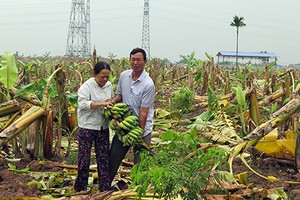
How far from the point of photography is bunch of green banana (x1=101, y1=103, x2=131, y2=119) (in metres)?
3.54

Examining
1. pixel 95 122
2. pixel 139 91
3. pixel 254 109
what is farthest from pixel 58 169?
pixel 254 109

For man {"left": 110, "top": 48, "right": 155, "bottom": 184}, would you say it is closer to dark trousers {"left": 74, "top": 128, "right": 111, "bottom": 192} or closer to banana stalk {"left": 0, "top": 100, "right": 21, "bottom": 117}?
→ dark trousers {"left": 74, "top": 128, "right": 111, "bottom": 192}

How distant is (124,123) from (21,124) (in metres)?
1.14

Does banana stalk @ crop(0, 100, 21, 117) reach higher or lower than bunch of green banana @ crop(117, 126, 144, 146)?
higher

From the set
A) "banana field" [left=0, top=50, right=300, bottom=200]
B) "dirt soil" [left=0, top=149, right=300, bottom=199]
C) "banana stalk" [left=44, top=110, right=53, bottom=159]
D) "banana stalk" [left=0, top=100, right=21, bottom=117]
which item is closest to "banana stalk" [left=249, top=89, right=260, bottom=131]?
"banana field" [left=0, top=50, right=300, bottom=200]

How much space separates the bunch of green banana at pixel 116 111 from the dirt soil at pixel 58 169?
912 millimetres

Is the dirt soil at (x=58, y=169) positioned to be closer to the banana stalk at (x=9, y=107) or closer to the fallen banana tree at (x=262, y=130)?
the fallen banana tree at (x=262, y=130)

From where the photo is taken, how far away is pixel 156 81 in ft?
37.0

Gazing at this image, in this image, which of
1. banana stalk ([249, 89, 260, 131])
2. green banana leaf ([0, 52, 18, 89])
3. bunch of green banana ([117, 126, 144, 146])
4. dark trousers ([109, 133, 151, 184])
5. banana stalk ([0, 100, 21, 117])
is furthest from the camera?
banana stalk ([249, 89, 260, 131])

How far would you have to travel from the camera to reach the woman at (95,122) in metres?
3.64

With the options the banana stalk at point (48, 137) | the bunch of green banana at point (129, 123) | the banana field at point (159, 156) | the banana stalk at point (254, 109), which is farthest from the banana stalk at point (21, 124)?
the banana stalk at point (254, 109)

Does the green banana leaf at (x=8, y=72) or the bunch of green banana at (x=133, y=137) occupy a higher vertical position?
the green banana leaf at (x=8, y=72)

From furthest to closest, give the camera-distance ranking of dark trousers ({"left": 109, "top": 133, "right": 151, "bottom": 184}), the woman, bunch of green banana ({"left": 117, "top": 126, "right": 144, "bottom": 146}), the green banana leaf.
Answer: the green banana leaf < dark trousers ({"left": 109, "top": 133, "right": 151, "bottom": 184}) < the woman < bunch of green banana ({"left": 117, "top": 126, "right": 144, "bottom": 146})

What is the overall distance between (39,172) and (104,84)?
1373 millimetres
